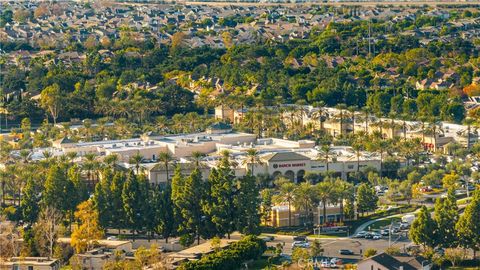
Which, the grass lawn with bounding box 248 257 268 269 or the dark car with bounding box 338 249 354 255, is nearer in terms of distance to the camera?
the grass lawn with bounding box 248 257 268 269

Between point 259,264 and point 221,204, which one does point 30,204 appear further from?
point 259,264

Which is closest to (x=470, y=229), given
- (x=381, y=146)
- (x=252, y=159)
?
(x=252, y=159)

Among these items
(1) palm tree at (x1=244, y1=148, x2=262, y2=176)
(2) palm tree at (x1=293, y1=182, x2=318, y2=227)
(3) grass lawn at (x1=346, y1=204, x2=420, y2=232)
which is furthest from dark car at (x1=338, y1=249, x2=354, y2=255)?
(1) palm tree at (x1=244, y1=148, x2=262, y2=176)

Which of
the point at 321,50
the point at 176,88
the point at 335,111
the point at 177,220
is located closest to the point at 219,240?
the point at 177,220

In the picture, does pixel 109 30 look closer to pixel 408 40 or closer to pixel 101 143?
pixel 408 40

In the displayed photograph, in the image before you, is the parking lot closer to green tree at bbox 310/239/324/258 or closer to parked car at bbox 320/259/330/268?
green tree at bbox 310/239/324/258

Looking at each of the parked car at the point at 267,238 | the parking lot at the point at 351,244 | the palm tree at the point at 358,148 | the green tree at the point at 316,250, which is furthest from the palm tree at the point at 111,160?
the green tree at the point at 316,250

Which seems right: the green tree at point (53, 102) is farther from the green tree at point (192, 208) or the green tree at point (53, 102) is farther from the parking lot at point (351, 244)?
the parking lot at point (351, 244)
